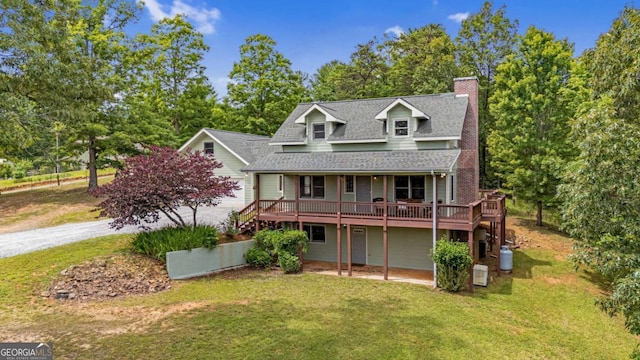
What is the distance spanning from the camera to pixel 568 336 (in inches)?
491

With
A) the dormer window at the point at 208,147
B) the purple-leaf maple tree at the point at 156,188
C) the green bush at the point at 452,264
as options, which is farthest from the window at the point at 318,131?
the dormer window at the point at 208,147

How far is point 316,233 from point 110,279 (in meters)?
10.6

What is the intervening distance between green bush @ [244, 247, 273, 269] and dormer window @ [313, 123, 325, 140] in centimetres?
761

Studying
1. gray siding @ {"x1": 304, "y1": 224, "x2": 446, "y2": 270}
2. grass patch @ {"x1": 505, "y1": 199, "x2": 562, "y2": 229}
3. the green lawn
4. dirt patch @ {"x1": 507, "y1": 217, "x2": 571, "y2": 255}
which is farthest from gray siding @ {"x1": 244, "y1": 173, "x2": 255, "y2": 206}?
grass patch @ {"x1": 505, "y1": 199, "x2": 562, "y2": 229}

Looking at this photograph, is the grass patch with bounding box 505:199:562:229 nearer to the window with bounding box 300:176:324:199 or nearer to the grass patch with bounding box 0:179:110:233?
the window with bounding box 300:176:324:199

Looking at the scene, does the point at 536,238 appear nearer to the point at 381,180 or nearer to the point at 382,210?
the point at 381,180

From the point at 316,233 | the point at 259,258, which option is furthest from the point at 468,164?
the point at 259,258

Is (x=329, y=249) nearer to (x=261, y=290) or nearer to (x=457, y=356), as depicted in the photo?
(x=261, y=290)

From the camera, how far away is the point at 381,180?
1986cm

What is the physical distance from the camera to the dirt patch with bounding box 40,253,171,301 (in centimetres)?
1325

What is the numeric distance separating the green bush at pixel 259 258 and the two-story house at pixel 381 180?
192cm

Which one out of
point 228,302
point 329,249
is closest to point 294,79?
point 329,249

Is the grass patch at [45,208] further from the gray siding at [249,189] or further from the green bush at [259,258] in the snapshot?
the green bush at [259,258]

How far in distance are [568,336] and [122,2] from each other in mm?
36196
